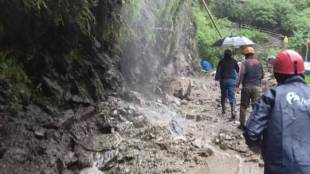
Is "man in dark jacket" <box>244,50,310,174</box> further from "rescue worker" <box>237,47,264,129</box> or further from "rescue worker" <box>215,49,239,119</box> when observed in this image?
"rescue worker" <box>215,49,239,119</box>

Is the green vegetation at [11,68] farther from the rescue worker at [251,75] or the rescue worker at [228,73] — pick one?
the rescue worker at [228,73]

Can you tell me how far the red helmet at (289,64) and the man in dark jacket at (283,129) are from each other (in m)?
0.11

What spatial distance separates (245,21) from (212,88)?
901 inches

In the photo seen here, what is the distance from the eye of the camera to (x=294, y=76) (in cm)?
346

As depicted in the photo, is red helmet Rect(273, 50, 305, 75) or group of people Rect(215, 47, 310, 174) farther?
red helmet Rect(273, 50, 305, 75)

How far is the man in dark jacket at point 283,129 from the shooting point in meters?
3.25

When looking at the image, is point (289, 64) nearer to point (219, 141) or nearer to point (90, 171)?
point (90, 171)

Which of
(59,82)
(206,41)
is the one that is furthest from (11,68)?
(206,41)

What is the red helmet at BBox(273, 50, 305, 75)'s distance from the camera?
11.4 feet

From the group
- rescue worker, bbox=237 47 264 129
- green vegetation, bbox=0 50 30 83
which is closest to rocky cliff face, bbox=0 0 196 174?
green vegetation, bbox=0 50 30 83

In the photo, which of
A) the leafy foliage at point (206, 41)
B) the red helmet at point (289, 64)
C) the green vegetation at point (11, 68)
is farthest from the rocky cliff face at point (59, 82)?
the leafy foliage at point (206, 41)

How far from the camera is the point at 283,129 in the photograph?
3.29m

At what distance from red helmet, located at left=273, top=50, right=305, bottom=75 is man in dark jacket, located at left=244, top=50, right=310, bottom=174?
0.11m

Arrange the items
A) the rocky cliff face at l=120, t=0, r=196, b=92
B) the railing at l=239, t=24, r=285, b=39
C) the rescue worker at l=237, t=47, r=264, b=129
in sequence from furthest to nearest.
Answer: the railing at l=239, t=24, r=285, b=39, the rocky cliff face at l=120, t=0, r=196, b=92, the rescue worker at l=237, t=47, r=264, b=129
